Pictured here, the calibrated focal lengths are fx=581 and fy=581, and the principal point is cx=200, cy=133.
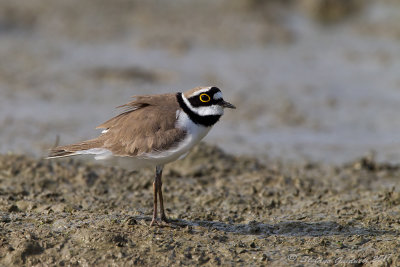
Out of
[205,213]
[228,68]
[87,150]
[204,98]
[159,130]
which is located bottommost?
[205,213]

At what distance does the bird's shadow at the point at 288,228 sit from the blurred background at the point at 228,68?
3213mm

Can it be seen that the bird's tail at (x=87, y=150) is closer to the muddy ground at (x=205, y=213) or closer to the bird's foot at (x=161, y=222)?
the muddy ground at (x=205, y=213)

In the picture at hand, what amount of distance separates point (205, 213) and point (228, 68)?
23.9ft

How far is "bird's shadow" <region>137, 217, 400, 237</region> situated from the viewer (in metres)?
5.99

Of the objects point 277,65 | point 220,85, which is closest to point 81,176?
point 220,85

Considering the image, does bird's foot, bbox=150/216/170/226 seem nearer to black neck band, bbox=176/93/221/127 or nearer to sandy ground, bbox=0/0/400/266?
sandy ground, bbox=0/0/400/266

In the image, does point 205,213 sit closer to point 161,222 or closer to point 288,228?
point 161,222

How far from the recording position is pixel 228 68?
13469mm

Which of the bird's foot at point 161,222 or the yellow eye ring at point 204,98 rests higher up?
the yellow eye ring at point 204,98

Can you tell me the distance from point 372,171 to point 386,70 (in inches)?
208

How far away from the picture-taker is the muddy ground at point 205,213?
17.3 feet

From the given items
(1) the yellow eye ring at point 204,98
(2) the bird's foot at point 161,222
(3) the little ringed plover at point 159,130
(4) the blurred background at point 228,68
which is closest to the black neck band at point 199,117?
(3) the little ringed plover at point 159,130

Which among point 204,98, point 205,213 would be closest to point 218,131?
point 205,213

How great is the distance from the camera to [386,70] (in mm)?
13250
